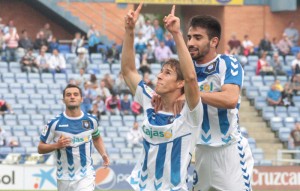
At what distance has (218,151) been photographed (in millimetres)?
8711

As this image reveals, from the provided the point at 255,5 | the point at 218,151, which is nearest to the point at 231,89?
the point at 218,151

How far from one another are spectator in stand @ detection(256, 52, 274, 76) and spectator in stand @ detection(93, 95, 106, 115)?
5.78m

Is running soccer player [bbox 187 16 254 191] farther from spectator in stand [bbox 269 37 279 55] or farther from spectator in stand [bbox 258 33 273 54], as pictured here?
spectator in stand [bbox 269 37 279 55]

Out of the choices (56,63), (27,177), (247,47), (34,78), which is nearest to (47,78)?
(34,78)

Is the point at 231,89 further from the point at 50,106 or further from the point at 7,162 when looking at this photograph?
the point at 50,106

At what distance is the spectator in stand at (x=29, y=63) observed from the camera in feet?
87.1

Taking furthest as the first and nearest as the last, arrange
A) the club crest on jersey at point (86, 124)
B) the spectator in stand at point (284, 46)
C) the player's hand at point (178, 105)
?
1. the spectator in stand at point (284, 46)
2. the club crest on jersey at point (86, 124)
3. the player's hand at point (178, 105)

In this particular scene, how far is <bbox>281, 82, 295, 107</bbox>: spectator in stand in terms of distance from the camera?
2852 cm

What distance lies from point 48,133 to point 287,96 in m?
17.1

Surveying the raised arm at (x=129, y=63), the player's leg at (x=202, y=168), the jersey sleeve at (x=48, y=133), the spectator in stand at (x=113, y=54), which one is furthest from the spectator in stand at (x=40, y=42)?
the raised arm at (x=129, y=63)

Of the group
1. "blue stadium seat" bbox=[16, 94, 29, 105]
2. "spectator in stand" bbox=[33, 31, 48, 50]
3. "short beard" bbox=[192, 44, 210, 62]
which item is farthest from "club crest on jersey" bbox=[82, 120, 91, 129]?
"spectator in stand" bbox=[33, 31, 48, 50]

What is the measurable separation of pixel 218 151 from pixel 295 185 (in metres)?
14.6

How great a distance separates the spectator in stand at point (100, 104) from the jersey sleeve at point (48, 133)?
41.9ft

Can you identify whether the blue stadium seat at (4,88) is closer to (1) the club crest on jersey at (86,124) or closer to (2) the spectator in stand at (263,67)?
(2) the spectator in stand at (263,67)
